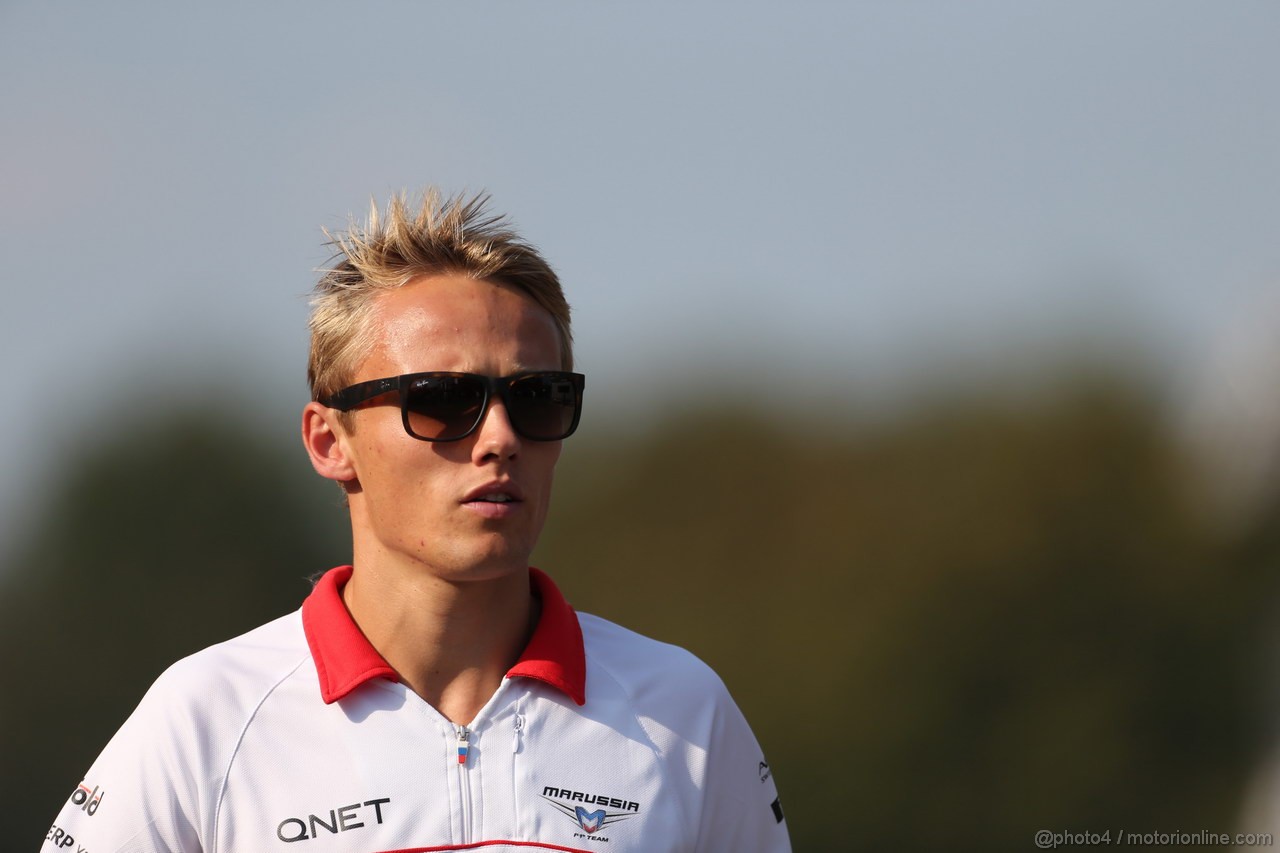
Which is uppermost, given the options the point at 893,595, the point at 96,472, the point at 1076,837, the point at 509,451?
the point at 509,451

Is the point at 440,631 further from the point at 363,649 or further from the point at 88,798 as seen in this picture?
the point at 88,798

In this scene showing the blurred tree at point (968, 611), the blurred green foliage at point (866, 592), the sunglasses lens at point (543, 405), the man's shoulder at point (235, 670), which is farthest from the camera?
the blurred green foliage at point (866, 592)

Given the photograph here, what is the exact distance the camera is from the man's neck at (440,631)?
3197 millimetres

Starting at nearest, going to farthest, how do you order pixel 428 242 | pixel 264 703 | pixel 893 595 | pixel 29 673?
pixel 264 703 < pixel 428 242 < pixel 893 595 < pixel 29 673

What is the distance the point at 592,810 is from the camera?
10.3ft

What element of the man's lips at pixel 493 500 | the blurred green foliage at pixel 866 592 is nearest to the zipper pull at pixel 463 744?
the man's lips at pixel 493 500

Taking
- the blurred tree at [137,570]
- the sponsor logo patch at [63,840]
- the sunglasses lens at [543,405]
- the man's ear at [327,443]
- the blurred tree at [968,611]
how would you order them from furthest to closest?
the blurred tree at [137,570], the blurred tree at [968,611], the man's ear at [327,443], the sunglasses lens at [543,405], the sponsor logo patch at [63,840]

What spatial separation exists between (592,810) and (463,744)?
1.07ft

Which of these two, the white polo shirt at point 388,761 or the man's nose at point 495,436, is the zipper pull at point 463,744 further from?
the man's nose at point 495,436

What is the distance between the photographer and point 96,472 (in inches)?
924

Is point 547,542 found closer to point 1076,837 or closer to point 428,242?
point 1076,837

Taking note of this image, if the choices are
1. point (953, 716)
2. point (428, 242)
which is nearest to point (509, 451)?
point (428, 242)

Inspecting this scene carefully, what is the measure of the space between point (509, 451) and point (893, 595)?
17.3 metres

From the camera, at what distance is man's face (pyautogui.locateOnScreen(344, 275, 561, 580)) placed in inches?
123
